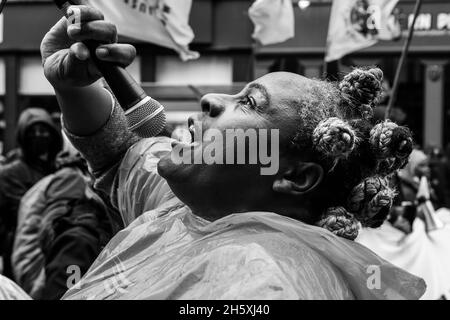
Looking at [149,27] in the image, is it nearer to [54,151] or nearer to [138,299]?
[54,151]

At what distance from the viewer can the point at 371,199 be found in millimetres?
1780

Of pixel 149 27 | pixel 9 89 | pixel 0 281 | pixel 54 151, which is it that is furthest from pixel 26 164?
pixel 9 89

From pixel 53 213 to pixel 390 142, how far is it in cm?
274

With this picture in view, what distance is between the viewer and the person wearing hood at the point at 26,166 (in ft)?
17.6

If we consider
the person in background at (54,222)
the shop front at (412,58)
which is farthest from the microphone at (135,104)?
the shop front at (412,58)

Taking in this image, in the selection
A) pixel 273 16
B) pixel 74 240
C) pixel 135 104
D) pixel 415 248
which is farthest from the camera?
pixel 273 16

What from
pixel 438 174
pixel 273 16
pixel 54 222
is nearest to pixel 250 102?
pixel 54 222

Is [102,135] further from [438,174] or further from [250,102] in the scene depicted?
[438,174]

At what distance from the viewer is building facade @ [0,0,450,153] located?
12008 millimetres

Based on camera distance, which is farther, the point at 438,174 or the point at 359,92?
the point at 438,174

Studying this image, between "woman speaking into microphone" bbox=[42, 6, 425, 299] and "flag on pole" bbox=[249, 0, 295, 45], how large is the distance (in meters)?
5.55

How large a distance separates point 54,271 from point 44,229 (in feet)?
1.97

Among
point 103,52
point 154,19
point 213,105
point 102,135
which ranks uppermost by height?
point 154,19

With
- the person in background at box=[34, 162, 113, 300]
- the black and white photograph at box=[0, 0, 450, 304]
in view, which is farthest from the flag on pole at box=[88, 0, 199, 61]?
A: the black and white photograph at box=[0, 0, 450, 304]
